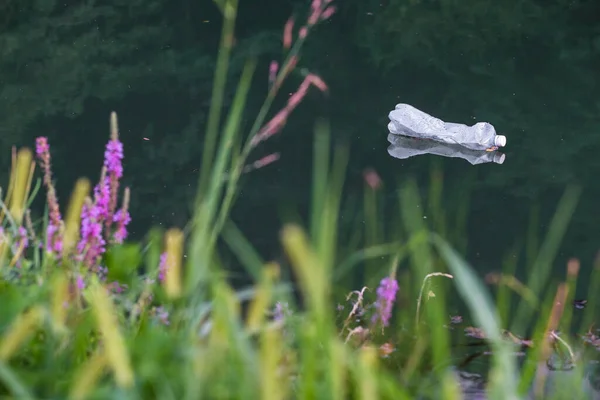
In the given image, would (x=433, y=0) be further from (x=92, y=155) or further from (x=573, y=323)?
(x=573, y=323)

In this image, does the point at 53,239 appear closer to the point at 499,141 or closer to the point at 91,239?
the point at 91,239

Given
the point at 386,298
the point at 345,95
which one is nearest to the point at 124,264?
the point at 386,298

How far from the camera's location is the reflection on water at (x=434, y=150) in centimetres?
532

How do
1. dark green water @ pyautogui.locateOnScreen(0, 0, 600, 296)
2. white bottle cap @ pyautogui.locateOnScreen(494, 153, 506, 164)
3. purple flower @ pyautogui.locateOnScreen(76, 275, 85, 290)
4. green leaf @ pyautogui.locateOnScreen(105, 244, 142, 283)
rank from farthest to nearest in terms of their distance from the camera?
white bottle cap @ pyautogui.locateOnScreen(494, 153, 506, 164), dark green water @ pyautogui.locateOnScreen(0, 0, 600, 296), green leaf @ pyautogui.locateOnScreen(105, 244, 142, 283), purple flower @ pyautogui.locateOnScreen(76, 275, 85, 290)

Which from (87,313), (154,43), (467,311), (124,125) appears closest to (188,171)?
(124,125)

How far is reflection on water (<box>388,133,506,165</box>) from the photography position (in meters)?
5.32

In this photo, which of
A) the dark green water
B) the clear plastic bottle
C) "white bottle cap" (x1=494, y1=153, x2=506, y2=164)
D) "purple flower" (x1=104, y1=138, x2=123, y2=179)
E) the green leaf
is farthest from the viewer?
the clear plastic bottle

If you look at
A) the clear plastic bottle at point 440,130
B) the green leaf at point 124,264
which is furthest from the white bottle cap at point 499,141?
the green leaf at point 124,264

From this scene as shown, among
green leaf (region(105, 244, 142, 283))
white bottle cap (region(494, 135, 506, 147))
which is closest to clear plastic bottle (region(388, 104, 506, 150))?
white bottle cap (region(494, 135, 506, 147))

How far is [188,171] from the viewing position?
4.90m

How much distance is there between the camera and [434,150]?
5586mm

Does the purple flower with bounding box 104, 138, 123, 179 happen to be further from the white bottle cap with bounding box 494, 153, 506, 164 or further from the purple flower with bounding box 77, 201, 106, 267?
the white bottle cap with bounding box 494, 153, 506, 164

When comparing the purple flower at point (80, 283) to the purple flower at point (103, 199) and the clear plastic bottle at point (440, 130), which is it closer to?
the purple flower at point (103, 199)

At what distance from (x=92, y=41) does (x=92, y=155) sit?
2.67 metres
